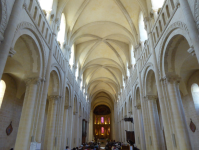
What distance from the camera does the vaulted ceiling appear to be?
13293mm

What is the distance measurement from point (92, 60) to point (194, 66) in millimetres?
13297

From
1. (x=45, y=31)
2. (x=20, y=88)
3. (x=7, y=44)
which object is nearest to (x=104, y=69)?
(x=20, y=88)

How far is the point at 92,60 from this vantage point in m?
21.8

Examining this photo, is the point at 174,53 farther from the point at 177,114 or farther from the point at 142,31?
the point at 142,31

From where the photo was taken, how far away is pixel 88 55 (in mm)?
20156

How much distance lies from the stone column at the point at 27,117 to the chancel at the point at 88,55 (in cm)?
4

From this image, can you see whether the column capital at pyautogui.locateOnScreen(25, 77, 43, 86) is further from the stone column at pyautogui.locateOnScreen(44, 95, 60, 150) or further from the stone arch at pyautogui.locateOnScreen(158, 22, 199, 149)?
the stone arch at pyautogui.locateOnScreen(158, 22, 199, 149)

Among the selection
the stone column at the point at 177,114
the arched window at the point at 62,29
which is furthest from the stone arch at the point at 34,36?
the stone column at the point at 177,114

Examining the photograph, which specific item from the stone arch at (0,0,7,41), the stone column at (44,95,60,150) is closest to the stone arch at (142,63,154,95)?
the stone column at (44,95,60,150)

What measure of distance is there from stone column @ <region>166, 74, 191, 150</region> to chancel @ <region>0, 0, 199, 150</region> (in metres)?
0.04

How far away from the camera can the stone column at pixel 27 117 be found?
6.60 metres

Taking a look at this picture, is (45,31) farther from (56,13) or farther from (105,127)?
(105,127)

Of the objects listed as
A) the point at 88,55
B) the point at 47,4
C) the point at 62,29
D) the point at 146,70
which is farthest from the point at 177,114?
the point at 88,55

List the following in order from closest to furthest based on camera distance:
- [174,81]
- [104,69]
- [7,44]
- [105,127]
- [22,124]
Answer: [7,44] < [22,124] < [174,81] < [104,69] < [105,127]
